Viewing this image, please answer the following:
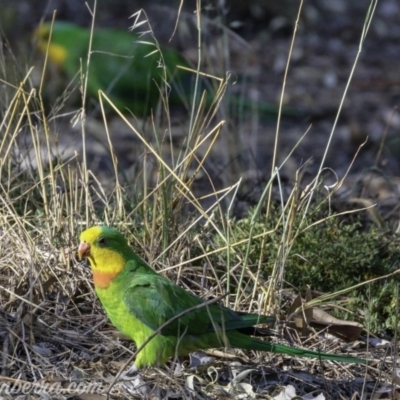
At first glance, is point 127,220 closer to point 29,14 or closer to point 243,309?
point 243,309

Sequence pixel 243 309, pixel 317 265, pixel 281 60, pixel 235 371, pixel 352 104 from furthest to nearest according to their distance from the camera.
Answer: pixel 281 60
pixel 352 104
pixel 317 265
pixel 243 309
pixel 235 371

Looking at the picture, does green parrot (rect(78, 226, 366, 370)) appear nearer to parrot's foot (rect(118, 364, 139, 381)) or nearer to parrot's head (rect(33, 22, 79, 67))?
parrot's foot (rect(118, 364, 139, 381))

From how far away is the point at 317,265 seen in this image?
3.96 m

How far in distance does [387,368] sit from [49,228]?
1511 mm

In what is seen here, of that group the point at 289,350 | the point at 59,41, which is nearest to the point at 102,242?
the point at 289,350

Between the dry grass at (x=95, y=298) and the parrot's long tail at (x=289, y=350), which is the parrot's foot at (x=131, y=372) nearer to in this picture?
the dry grass at (x=95, y=298)

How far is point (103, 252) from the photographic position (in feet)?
10.5

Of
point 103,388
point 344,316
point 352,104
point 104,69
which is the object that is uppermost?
point 103,388

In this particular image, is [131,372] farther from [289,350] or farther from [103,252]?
[289,350]

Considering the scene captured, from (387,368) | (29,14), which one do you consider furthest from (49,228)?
(29,14)

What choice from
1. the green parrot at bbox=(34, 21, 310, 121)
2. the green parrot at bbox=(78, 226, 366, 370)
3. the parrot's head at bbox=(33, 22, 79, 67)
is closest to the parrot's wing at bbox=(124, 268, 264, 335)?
the green parrot at bbox=(78, 226, 366, 370)

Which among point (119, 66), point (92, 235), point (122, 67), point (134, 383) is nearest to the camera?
point (134, 383)

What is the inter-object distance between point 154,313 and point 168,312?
5 centimetres

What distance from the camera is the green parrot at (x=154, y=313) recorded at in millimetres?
3115
